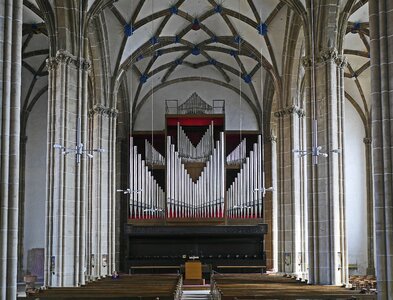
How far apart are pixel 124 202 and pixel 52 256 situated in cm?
1673

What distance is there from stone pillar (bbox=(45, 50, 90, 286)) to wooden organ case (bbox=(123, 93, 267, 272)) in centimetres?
1244

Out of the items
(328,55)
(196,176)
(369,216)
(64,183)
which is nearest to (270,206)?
(196,176)

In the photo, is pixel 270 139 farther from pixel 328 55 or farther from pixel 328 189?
pixel 328 189

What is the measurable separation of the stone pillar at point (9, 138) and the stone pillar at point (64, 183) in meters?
8.21

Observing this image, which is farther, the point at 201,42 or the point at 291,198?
the point at 201,42

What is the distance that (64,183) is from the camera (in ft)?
72.6

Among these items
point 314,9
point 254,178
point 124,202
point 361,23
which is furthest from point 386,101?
point 124,202

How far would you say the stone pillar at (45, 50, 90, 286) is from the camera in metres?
21.8

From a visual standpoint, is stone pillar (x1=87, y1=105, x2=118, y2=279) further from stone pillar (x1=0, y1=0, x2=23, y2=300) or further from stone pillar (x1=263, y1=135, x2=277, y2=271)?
stone pillar (x1=0, y1=0, x2=23, y2=300)

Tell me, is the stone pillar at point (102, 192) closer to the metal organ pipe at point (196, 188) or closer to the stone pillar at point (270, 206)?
the metal organ pipe at point (196, 188)

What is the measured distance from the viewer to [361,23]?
28.4 metres

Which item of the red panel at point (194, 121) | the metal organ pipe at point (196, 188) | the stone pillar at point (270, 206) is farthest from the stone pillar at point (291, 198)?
the red panel at point (194, 121)

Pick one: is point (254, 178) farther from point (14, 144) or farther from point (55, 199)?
point (14, 144)

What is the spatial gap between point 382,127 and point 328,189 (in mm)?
7709
